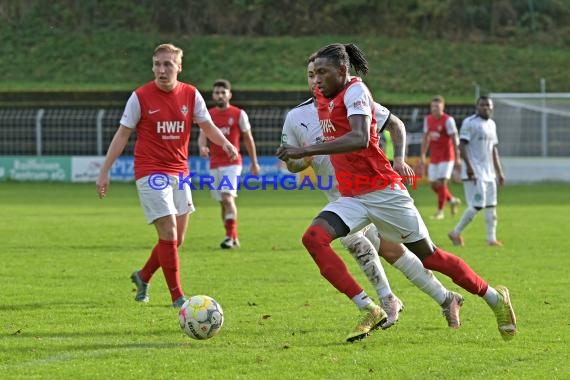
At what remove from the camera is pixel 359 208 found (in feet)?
24.0

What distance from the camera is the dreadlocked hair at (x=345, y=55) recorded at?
7.12 meters

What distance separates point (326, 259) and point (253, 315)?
5.25 feet

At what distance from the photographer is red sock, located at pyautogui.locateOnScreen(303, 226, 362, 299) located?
7156 mm

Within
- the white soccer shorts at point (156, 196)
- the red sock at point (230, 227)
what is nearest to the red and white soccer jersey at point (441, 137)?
the red sock at point (230, 227)

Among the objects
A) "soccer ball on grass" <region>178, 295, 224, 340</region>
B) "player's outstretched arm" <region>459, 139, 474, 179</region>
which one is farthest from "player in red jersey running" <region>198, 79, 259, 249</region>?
"soccer ball on grass" <region>178, 295, 224, 340</region>

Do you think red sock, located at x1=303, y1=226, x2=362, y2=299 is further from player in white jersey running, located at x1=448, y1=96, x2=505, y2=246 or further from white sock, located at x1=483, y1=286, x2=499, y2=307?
player in white jersey running, located at x1=448, y1=96, x2=505, y2=246

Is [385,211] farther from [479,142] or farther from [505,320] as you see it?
[479,142]

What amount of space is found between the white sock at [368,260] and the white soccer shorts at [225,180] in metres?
7.07

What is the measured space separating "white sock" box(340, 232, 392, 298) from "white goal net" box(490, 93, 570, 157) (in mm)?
24102

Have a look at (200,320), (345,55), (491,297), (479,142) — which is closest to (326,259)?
(200,320)

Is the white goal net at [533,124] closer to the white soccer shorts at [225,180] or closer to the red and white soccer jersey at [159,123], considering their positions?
the white soccer shorts at [225,180]

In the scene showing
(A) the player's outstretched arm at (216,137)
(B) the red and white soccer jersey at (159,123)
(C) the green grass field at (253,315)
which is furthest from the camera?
(A) the player's outstretched arm at (216,137)

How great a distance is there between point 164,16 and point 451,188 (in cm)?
2136

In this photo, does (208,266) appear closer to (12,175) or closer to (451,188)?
(451,188)
